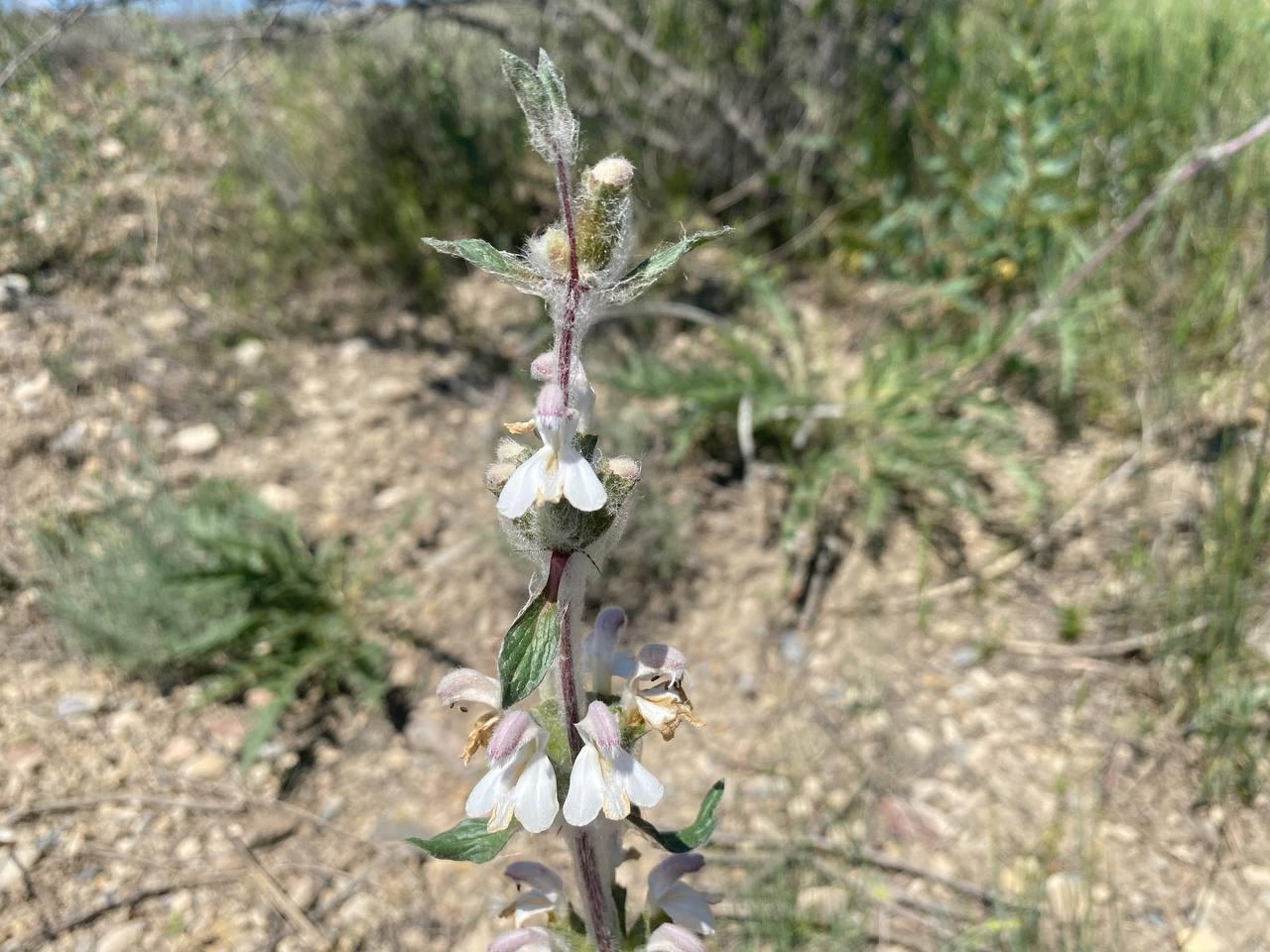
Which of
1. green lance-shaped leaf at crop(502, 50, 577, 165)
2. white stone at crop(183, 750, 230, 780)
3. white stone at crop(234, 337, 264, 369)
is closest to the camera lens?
green lance-shaped leaf at crop(502, 50, 577, 165)

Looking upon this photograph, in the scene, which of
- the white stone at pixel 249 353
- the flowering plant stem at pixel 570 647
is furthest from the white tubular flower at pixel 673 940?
the white stone at pixel 249 353

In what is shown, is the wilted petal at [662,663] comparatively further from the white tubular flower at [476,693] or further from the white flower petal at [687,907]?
the white flower petal at [687,907]

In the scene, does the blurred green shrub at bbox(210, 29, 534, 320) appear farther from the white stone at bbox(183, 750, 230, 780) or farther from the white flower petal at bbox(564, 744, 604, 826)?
the white flower petal at bbox(564, 744, 604, 826)

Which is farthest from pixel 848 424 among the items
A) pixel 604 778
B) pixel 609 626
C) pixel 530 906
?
pixel 604 778

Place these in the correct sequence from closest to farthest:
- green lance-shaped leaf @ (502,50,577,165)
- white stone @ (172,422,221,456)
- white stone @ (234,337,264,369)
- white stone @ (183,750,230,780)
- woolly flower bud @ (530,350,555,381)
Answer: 1. green lance-shaped leaf @ (502,50,577,165)
2. woolly flower bud @ (530,350,555,381)
3. white stone @ (183,750,230,780)
4. white stone @ (172,422,221,456)
5. white stone @ (234,337,264,369)

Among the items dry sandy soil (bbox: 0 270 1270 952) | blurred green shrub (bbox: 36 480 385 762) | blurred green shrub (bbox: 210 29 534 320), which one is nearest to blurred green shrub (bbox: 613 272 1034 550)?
dry sandy soil (bbox: 0 270 1270 952)

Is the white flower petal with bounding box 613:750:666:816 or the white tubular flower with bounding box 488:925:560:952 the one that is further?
the white tubular flower with bounding box 488:925:560:952
